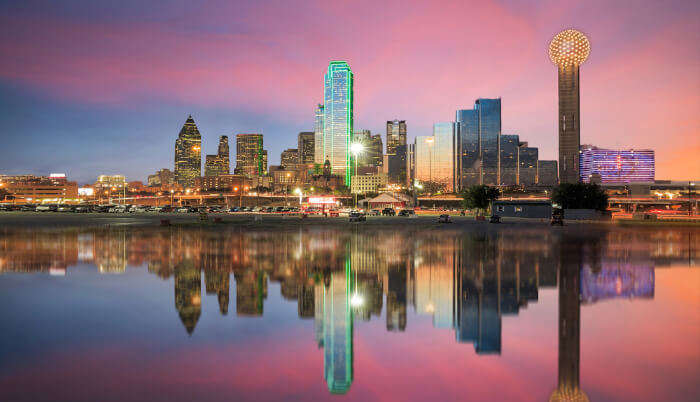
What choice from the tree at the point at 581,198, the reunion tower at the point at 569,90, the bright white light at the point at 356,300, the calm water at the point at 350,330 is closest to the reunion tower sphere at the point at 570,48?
the reunion tower at the point at 569,90

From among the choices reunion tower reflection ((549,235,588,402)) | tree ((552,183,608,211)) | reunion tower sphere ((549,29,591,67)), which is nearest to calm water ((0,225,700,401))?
reunion tower reflection ((549,235,588,402))

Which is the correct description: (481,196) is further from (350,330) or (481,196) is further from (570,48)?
(570,48)

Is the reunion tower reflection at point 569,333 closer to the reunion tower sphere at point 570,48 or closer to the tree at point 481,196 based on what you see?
the tree at point 481,196

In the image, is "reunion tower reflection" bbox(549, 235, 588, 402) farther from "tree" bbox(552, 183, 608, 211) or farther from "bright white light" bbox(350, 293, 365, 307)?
"tree" bbox(552, 183, 608, 211)

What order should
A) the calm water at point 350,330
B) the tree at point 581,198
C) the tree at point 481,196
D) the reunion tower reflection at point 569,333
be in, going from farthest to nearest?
the tree at point 481,196
the tree at point 581,198
the calm water at point 350,330
the reunion tower reflection at point 569,333

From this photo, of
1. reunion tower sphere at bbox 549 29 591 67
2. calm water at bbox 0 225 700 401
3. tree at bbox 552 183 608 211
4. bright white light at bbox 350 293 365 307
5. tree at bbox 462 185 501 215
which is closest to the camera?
calm water at bbox 0 225 700 401

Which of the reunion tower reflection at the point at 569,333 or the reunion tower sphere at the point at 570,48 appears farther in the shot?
the reunion tower sphere at the point at 570,48

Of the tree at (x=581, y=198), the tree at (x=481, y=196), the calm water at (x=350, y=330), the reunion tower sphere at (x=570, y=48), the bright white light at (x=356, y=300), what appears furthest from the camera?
the reunion tower sphere at (x=570, y=48)
